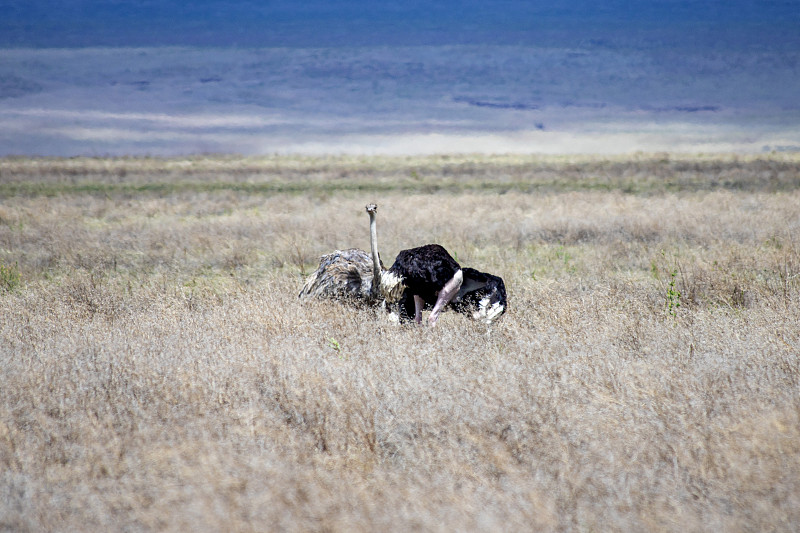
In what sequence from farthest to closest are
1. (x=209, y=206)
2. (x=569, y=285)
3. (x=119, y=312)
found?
(x=209, y=206) → (x=569, y=285) → (x=119, y=312)

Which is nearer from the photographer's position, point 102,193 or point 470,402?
point 470,402

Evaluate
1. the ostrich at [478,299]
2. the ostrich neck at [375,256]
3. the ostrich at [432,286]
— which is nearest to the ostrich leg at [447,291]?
the ostrich at [432,286]

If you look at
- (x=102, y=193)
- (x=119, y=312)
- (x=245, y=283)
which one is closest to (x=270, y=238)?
→ (x=245, y=283)

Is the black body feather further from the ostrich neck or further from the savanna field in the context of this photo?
the savanna field

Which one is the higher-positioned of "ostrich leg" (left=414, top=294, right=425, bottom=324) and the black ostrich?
the black ostrich

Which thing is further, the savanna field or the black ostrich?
the black ostrich

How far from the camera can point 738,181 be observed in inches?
1086

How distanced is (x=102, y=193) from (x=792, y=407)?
92.3 feet

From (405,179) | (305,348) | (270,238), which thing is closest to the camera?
(305,348)

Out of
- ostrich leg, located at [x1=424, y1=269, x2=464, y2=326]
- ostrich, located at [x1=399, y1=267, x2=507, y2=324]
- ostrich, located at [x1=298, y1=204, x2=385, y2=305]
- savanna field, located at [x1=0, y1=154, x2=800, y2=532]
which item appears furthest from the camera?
ostrich, located at [x1=298, y1=204, x2=385, y2=305]

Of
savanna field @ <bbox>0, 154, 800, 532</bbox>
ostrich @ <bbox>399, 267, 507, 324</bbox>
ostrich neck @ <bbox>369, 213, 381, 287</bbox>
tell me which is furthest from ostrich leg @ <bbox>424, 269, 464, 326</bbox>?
ostrich neck @ <bbox>369, 213, 381, 287</bbox>

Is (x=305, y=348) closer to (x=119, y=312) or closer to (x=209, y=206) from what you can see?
(x=119, y=312)

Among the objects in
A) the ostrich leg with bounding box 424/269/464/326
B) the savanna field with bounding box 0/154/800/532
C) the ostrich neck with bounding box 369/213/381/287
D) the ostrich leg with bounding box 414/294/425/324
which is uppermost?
the ostrich neck with bounding box 369/213/381/287

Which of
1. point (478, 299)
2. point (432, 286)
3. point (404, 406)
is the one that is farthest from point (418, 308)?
point (404, 406)
